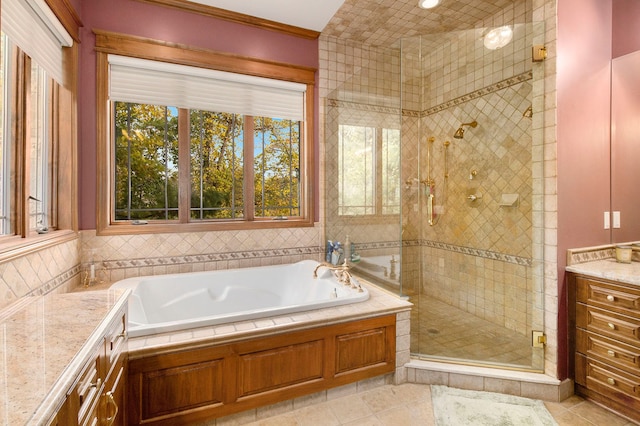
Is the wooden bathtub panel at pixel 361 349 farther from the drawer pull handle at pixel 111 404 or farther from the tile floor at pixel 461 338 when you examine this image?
the drawer pull handle at pixel 111 404

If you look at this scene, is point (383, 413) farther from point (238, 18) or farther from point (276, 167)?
point (238, 18)

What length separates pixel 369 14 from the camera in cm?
304

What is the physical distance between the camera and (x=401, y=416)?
77.3 inches

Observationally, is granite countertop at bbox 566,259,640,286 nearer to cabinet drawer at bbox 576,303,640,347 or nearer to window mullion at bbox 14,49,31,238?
cabinet drawer at bbox 576,303,640,347

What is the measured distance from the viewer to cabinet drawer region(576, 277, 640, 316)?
1.89m

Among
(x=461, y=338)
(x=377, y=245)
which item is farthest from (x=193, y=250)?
(x=461, y=338)

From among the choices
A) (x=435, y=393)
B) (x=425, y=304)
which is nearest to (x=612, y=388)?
(x=435, y=393)

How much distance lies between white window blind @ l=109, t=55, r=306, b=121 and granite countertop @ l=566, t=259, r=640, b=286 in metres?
2.53

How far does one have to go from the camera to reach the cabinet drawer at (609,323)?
1892 mm

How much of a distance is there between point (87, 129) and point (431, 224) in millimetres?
2798

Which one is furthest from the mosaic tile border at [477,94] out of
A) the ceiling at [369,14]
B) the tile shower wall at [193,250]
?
→ the tile shower wall at [193,250]

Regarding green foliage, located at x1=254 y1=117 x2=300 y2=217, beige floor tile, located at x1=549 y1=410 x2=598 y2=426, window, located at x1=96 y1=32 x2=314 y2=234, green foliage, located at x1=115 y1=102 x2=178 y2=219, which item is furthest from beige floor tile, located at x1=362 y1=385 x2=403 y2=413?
green foliage, located at x1=115 y1=102 x2=178 y2=219

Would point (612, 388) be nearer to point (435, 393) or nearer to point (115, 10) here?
point (435, 393)

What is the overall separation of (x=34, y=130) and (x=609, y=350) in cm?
381
